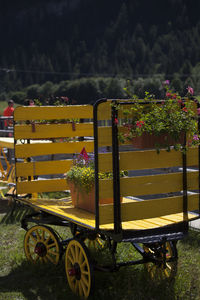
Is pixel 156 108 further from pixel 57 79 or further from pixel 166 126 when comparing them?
pixel 57 79

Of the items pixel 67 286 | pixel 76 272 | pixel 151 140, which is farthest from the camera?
pixel 67 286

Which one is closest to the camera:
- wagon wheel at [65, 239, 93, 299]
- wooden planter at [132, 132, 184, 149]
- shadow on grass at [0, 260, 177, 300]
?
wooden planter at [132, 132, 184, 149]

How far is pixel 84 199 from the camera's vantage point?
430cm

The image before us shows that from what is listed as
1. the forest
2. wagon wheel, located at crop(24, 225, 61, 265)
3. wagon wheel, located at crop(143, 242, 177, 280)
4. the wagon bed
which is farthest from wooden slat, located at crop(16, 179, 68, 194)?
the forest

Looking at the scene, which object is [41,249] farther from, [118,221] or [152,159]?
[152,159]

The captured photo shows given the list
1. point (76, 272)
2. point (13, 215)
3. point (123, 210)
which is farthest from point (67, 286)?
point (13, 215)

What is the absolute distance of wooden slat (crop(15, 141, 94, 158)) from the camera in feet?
15.9

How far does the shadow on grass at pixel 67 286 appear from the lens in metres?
3.81

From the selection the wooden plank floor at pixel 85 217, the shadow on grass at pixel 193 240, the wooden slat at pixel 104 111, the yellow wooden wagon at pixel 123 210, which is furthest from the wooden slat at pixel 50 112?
the shadow on grass at pixel 193 240

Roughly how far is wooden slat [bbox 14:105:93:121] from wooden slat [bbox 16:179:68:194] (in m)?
0.69

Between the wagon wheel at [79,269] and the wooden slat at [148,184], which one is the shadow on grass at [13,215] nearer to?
the wagon wheel at [79,269]

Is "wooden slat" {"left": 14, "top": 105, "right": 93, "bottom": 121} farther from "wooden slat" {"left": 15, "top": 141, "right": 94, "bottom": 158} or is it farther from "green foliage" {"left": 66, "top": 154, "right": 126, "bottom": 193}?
"green foliage" {"left": 66, "top": 154, "right": 126, "bottom": 193}

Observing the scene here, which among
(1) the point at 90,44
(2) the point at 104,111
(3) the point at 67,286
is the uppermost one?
(1) the point at 90,44

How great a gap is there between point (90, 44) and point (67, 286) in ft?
505
